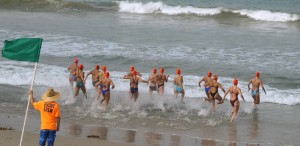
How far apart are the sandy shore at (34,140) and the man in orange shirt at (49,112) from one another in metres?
1.84

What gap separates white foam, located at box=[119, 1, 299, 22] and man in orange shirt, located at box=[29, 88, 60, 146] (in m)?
30.1

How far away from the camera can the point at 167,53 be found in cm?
2977

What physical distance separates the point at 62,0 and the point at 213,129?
31.7 m

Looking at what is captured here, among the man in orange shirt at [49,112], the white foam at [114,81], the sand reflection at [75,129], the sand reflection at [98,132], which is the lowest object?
the sand reflection at [98,132]

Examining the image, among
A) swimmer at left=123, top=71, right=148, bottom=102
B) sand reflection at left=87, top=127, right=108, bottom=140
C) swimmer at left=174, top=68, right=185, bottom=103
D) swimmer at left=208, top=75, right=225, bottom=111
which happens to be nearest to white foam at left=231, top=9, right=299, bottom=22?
swimmer at left=174, top=68, right=185, bottom=103

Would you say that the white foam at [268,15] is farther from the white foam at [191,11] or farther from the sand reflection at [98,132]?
the sand reflection at [98,132]

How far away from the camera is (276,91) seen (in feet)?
75.9

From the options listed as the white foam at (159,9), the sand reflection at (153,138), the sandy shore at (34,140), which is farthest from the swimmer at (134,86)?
the white foam at (159,9)

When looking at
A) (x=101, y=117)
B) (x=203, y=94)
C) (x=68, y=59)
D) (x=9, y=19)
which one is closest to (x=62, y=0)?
(x=9, y=19)

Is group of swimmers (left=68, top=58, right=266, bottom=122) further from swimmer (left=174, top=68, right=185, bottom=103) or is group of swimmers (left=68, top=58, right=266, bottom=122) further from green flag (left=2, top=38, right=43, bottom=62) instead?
green flag (left=2, top=38, right=43, bottom=62)

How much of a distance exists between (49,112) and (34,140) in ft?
8.82

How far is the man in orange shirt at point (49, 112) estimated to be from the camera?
11.9 meters

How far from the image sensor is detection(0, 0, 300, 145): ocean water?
19.0 metres

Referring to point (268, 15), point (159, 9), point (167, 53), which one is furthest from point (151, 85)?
point (159, 9)
